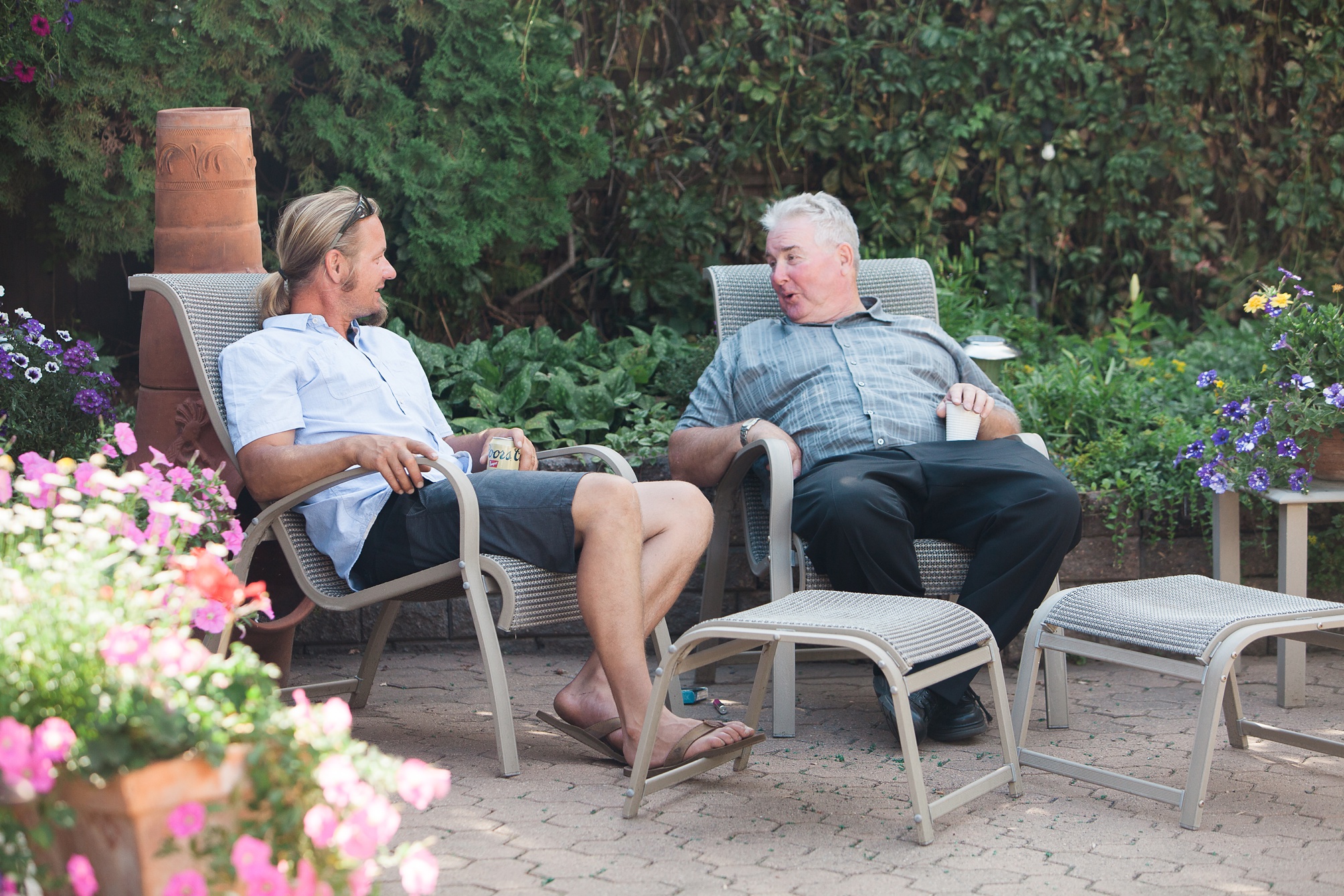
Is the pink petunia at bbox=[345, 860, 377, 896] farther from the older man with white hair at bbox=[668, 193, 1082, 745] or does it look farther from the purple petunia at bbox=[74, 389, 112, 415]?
the purple petunia at bbox=[74, 389, 112, 415]

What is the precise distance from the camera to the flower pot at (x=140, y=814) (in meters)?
1.37

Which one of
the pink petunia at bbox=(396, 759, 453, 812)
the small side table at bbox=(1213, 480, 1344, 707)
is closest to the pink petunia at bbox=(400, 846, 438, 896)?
the pink petunia at bbox=(396, 759, 453, 812)

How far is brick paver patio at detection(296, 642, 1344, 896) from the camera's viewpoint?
2188 mm

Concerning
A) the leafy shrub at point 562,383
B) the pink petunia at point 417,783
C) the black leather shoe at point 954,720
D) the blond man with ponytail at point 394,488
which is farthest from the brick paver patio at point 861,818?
the leafy shrub at point 562,383

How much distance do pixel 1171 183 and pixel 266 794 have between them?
517cm

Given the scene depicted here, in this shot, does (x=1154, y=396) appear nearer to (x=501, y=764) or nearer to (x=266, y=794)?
(x=501, y=764)

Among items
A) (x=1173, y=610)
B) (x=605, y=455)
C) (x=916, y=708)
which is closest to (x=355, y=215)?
(x=605, y=455)

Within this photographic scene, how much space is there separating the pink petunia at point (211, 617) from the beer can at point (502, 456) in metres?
1.24

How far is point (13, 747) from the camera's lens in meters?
1.30

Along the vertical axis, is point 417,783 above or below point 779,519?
below

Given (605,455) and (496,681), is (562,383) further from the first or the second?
(496,681)

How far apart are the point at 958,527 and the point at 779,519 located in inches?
17.6

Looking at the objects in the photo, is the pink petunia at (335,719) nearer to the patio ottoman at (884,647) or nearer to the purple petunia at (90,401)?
the patio ottoman at (884,647)

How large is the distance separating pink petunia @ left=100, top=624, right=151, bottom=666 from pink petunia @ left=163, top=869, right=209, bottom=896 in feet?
0.77
